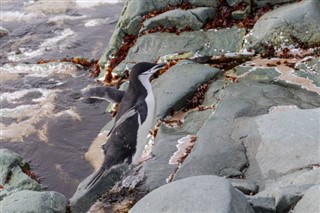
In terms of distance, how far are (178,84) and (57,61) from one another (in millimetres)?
5943

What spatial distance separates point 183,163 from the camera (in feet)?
23.4

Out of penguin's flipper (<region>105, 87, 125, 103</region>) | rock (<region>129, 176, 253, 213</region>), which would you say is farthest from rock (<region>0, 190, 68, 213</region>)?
rock (<region>129, 176, 253, 213</region>)

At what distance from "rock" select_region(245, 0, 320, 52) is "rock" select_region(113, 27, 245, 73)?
534mm

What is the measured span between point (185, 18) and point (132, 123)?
17.3 feet

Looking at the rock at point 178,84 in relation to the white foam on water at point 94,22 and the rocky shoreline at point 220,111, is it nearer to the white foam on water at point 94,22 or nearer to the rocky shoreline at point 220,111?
the rocky shoreline at point 220,111

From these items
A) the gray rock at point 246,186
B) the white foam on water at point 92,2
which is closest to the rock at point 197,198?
the gray rock at point 246,186

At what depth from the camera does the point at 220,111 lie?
8.07 metres

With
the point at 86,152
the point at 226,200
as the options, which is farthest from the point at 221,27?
the point at 226,200

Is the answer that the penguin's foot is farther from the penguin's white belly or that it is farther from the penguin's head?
the penguin's head

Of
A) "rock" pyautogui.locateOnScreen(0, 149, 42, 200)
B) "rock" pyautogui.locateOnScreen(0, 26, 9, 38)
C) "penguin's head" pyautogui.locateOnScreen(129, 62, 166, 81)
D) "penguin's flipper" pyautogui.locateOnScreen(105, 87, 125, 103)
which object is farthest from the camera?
"rock" pyautogui.locateOnScreen(0, 26, 9, 38)

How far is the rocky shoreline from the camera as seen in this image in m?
4.88

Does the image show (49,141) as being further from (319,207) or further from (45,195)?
(319,207)

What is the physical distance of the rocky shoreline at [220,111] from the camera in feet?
16.0

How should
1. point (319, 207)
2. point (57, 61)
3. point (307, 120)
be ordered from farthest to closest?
point (57, 61), point (307, 120), point (319, 207)
